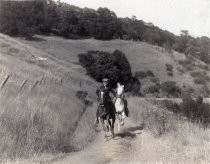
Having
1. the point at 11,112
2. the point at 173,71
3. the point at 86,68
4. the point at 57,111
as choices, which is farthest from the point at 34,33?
the point at 11,112

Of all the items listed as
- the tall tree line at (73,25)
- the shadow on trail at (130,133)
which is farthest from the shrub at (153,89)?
the shadow on trail at (130,133)

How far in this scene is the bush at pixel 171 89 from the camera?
68312 mm

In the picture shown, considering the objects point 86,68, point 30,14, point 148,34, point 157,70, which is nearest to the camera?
point 86,68

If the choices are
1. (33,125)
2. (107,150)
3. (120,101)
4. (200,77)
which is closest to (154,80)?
(200,77)

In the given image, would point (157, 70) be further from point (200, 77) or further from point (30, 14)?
point (30, 14)

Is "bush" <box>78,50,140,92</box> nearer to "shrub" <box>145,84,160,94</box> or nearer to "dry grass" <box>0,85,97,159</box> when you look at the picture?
"shrub" <box>145,84,160,94</box>

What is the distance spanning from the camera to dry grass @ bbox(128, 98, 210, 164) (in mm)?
13883

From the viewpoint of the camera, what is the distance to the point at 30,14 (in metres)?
86.6

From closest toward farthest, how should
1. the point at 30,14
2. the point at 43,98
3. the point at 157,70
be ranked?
the point at 43,98
the point at 157,70
the point at 30,14

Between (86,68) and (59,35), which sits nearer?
(86,68)

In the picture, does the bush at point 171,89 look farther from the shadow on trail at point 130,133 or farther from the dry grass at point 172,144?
the dry grass at point 172,144

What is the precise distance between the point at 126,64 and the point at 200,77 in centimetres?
1620

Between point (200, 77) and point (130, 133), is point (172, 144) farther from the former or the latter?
point (200, 77)

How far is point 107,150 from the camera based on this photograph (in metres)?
18.9
